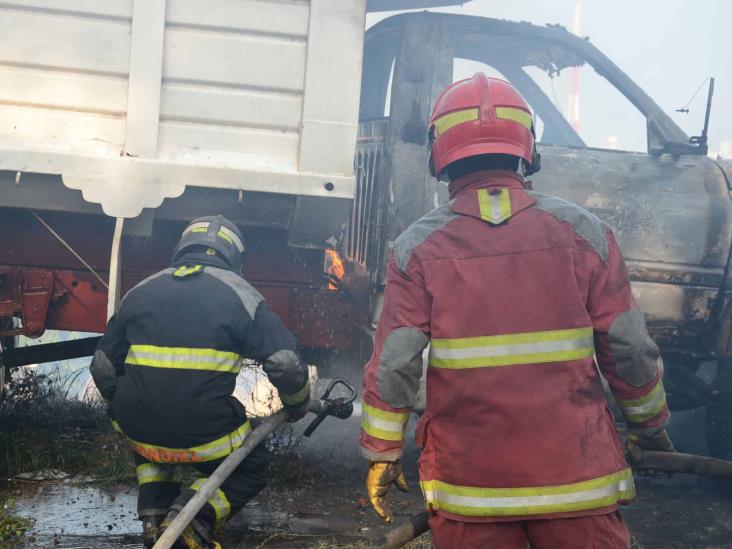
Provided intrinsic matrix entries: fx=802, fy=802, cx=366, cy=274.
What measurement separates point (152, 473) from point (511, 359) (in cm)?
178

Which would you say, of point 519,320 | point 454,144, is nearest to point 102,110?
point 454,144

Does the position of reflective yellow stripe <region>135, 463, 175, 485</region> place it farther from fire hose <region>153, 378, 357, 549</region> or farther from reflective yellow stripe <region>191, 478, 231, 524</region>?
fire hose <region>153, 378, 357, 549</region>

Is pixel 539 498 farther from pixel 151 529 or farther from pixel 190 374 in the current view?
pixel 151 529

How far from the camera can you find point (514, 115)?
2.33 m

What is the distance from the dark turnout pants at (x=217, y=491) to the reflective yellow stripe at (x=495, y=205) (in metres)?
1.56

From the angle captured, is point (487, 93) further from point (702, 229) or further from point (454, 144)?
point (702, 229)

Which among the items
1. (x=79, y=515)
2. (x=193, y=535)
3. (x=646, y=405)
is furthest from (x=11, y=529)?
(x=646, y=405)

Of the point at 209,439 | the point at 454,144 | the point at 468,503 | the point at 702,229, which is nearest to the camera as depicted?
the point at 468,503

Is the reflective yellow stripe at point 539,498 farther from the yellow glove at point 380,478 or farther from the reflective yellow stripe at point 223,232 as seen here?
the reflective yellow stripe at point 223,232

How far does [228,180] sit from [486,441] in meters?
1.91

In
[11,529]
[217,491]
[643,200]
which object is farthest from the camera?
[643,200]

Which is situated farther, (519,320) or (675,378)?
(675,378)

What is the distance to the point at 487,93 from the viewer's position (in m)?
2.34

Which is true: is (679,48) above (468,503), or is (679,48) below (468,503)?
above
